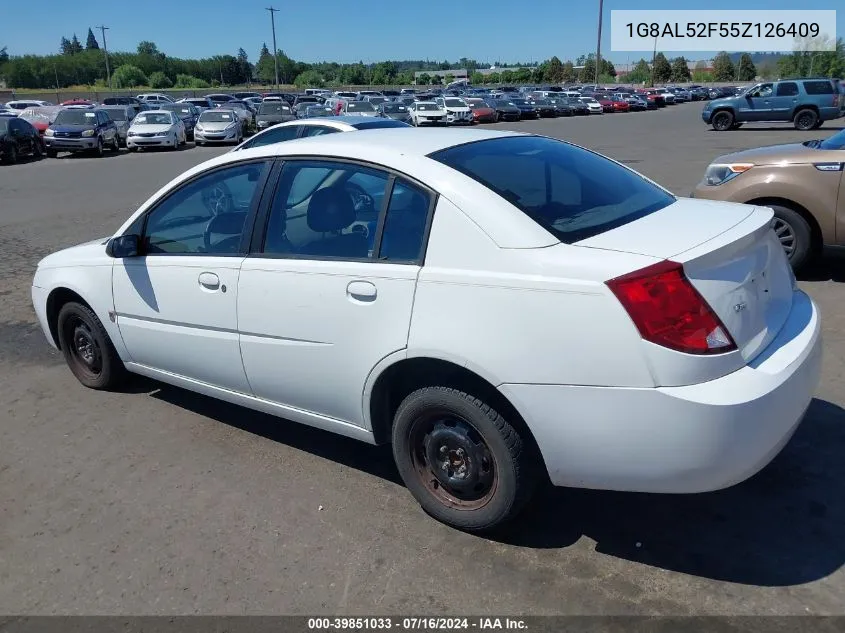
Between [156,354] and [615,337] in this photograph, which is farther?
[156,354]

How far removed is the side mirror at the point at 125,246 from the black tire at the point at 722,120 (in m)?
30.6

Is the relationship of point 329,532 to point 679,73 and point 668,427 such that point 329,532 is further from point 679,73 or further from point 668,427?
point 679,73

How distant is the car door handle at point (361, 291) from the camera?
310cm

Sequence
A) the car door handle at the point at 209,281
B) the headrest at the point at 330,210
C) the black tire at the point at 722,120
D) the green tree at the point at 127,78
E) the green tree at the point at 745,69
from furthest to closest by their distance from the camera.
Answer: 1. the green tree at the point at 745,69
2. the green tree at the point at 127,78
3. the black tire at the point at 722,120
4. the car door handle at the point at 209,281
5. the headrest at the point at 330,210

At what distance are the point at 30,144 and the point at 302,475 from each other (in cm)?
2464

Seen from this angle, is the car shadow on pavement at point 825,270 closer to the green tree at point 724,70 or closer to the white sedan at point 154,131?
the white sedan at point 154,131

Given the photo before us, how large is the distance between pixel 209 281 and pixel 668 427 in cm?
237

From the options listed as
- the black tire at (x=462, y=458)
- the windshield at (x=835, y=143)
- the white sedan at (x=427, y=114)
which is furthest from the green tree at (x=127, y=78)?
the black tire at (x=462, y=458)

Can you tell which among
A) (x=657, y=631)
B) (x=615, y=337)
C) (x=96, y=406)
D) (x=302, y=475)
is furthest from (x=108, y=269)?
(x=657, y=631)

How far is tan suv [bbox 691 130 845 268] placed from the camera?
6258 mm

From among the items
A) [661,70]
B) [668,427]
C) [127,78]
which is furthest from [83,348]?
[661,70]

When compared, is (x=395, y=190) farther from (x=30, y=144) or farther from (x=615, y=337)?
(x=30, y=144)

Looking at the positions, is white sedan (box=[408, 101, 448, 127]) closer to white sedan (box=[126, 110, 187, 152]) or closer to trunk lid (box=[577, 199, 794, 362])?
white sedan (box=[126, 110, 187, 152])

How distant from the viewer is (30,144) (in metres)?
24.1
